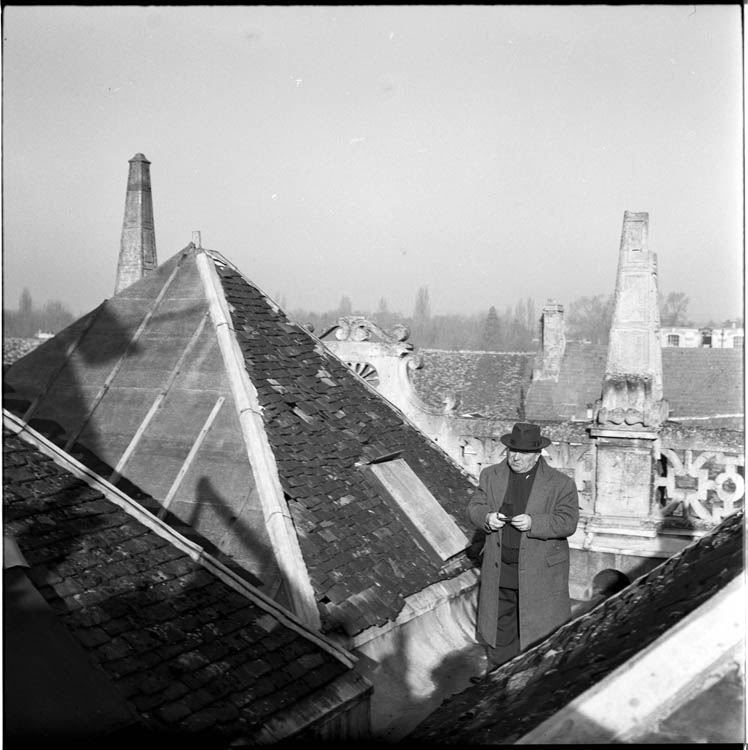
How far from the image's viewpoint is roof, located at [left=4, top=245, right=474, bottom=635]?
20.8ft

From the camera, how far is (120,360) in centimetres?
817

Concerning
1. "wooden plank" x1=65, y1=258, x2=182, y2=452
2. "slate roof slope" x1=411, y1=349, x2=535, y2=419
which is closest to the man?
"wooden plank" x1=65, y1=258, x2=182, y2=452

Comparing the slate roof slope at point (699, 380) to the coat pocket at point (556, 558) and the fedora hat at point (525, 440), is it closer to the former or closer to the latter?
the coat pocket at point (556, 558)

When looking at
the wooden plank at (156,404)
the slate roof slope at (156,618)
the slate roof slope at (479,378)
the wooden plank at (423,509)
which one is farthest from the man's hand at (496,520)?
the slate roof slope at (479,378)

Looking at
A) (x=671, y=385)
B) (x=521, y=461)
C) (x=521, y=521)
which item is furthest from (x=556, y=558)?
(x=671, y=385)

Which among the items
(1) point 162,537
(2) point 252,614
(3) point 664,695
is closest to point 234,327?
(1) point 162,537

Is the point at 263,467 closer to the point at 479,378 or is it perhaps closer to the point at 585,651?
the point at 585,651

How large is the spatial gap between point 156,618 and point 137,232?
9847 millimetres

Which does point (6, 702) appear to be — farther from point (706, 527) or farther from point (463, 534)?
point (706, 527)

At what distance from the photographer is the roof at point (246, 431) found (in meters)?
6.34

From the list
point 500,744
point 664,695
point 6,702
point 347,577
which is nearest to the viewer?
point 664,695

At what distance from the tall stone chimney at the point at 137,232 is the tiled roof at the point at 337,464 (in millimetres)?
4977

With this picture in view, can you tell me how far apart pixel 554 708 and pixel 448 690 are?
3385 millimetres

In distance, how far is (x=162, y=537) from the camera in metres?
5.59
